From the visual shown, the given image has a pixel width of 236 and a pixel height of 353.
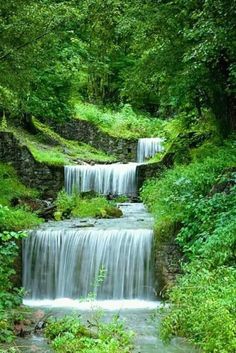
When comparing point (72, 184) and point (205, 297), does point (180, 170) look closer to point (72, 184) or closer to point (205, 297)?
point (72, 184)

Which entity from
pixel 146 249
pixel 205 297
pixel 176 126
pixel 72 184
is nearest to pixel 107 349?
pixel 205 297

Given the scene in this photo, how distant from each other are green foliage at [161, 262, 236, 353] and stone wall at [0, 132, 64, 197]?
9.44 m

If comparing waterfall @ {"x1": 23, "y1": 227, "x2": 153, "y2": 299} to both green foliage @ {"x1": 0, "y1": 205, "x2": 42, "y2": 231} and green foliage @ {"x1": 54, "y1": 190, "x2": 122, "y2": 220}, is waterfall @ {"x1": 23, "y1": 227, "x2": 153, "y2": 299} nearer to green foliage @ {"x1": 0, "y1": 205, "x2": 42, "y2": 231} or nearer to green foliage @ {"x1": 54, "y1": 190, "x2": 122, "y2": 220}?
green foliage @ {"x1": 0, "y1": 205, "x2": 42, "y2": 231}

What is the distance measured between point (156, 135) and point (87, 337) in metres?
15.7

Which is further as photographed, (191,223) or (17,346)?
(191,223)

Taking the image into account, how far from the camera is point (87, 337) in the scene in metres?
6.61

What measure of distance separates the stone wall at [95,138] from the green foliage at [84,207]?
19.5 ft

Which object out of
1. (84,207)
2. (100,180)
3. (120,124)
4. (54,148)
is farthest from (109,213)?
(120,124)

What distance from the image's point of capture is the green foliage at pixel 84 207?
13047 mm

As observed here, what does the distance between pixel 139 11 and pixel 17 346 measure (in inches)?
337

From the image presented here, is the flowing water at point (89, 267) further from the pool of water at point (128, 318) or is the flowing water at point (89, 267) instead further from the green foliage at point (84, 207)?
the green foliage at point (84, 207)

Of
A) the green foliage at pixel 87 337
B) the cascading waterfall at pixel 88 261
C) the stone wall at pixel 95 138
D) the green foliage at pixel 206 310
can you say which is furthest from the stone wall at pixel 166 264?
the stone wall at pixel 95 138

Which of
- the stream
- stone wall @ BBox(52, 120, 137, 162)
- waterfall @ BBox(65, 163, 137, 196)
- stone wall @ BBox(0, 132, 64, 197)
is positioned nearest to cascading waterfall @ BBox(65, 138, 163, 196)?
waterfall @ BBox(65, 163, 137, 196)

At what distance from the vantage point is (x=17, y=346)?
22.0ft
